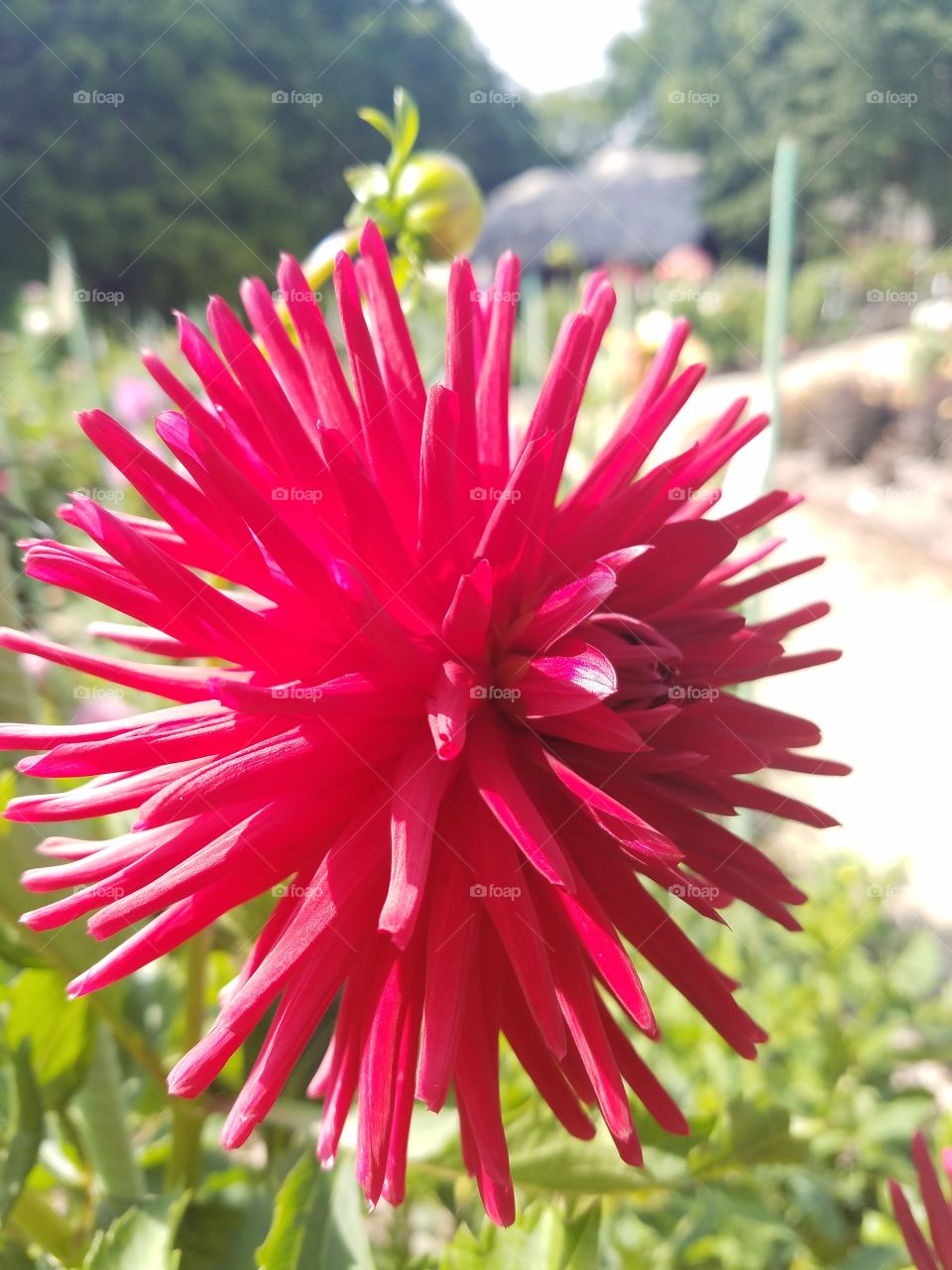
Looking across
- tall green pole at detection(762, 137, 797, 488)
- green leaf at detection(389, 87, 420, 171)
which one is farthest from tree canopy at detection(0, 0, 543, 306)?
green leaf at detection(389, 87, 420, 171)

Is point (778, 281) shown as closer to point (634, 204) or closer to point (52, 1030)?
point (52, 1030)

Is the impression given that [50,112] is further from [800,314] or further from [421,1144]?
[421,1144]

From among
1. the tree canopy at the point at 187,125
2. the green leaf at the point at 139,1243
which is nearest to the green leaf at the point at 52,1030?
the green leaf at the point at 139,1243

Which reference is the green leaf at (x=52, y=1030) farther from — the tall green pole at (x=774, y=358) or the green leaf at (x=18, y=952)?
the tall green pole at (x=774, y=358)

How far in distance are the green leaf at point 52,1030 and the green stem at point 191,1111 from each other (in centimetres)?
8

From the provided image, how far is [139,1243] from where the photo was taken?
0.55 metres

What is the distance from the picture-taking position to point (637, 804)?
48 centimetres

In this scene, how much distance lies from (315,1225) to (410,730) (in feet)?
1.21

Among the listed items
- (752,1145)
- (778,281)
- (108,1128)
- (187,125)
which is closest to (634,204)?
(187,125)

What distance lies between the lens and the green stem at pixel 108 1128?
67 cm

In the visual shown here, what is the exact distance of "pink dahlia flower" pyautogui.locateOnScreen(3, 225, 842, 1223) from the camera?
0.40 metres

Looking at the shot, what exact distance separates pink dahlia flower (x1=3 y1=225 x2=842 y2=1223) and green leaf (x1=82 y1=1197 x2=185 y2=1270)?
15 centimetres

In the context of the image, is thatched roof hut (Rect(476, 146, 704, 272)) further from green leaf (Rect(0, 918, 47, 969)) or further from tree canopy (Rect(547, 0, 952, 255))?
green leaf (Rect(0, 918, 47, 969))

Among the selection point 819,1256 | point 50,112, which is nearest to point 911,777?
point 819,1256
